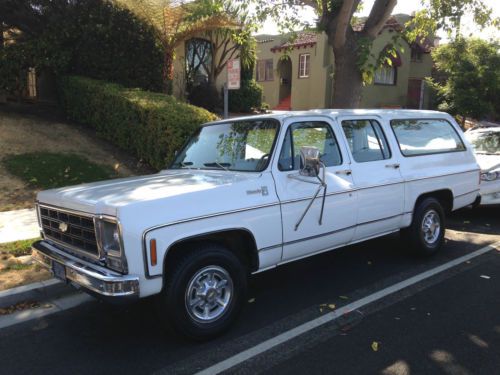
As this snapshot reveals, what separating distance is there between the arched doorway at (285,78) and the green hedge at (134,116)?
1863 centimetres

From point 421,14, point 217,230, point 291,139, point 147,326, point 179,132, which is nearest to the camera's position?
point 217,230

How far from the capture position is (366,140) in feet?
17.5

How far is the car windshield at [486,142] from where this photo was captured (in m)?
8.69

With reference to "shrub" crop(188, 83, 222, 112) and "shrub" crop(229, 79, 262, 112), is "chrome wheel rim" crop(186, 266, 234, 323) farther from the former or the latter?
"shrub" crop(229, 79, 262, 112)

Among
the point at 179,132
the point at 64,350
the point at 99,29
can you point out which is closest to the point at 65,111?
the point at 99,29

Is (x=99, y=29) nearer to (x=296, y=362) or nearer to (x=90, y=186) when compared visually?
(x=90, y=186)

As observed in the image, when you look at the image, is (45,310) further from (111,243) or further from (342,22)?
(342,22)

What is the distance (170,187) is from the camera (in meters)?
3.94

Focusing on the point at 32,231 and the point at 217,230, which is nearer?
the point at 217,230

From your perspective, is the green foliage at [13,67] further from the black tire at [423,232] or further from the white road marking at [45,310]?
the black tire at [423,232]

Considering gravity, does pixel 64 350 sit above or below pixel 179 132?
below

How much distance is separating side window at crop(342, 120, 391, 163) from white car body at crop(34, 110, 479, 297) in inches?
2.9

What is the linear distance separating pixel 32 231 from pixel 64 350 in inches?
125

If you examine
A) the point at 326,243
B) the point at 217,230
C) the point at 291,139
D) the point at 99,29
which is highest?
the point at 99,29
